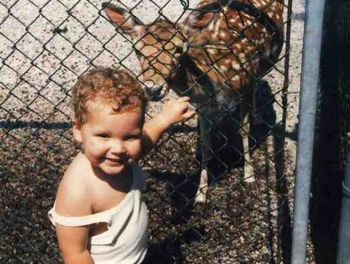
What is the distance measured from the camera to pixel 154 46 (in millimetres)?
3785

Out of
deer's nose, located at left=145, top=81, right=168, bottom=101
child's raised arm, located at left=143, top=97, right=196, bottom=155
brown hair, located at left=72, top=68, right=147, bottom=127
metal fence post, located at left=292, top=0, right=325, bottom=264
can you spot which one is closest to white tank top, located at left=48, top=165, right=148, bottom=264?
child's raised arm, located at left=143, top=97, right=196, bottom=155

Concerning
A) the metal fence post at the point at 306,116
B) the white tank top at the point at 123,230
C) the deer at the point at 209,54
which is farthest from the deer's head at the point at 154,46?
the metal fence post at the point at 306,116

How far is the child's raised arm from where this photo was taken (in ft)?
9.02

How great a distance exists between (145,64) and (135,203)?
1363 millimetres

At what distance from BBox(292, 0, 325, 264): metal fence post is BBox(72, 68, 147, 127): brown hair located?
0.61 m

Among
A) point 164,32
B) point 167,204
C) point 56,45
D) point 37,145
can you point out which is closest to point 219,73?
point 164,32

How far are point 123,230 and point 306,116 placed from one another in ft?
2.77

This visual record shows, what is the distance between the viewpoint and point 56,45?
6.78m

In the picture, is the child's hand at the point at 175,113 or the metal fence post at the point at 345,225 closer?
the metal fence post at the point at 345,225

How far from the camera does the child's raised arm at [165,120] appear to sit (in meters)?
2.75

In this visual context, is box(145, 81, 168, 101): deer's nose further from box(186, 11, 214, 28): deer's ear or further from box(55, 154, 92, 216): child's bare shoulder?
box(55, 154, 92, 216): child's bare shoulder

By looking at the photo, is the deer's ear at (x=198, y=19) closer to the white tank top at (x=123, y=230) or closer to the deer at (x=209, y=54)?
the deer at (x=209, y=54)

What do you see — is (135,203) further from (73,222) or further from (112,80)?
(112,80)

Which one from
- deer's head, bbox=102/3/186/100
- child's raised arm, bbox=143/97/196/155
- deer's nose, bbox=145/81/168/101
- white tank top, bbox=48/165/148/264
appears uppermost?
deer's head, bbox=102/3/186/100
